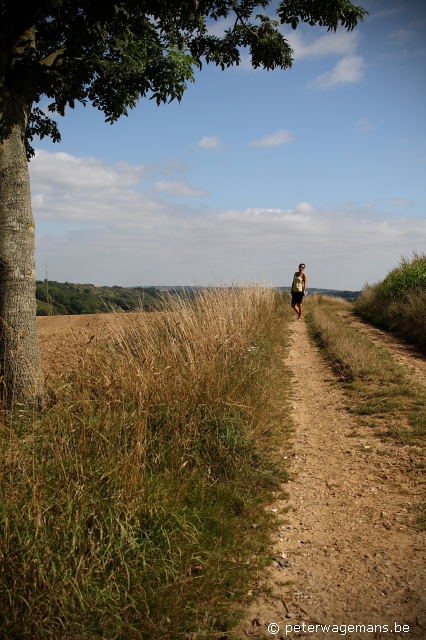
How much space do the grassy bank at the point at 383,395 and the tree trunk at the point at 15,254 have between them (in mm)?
3954

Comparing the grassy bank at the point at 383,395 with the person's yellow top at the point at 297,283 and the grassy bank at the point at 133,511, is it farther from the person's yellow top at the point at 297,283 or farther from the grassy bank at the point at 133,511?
the person's yellow top at the point at 297,283

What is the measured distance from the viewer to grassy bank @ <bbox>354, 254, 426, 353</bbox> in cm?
1234

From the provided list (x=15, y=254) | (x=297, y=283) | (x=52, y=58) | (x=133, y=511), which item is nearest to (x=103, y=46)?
(x=52, y=58)

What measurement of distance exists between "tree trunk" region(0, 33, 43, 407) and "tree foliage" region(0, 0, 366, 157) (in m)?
0.11

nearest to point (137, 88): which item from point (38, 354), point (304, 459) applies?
point (38, 354)

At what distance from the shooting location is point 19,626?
224 centimetres

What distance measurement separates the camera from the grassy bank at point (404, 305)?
486 inches

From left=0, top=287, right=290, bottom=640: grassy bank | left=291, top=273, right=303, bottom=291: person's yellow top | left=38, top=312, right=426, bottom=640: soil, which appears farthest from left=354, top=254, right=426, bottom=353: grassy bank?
left=0, top=287, right=290, bottom=640: grassy bank

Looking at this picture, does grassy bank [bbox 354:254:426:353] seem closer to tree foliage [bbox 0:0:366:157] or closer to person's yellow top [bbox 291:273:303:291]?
person's yellow top [bbox 291:273:303:291]

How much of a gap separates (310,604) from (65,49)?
5879 millimetres

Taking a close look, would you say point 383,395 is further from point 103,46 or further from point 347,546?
point 103,46

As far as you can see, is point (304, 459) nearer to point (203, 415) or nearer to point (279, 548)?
point (203, 415)

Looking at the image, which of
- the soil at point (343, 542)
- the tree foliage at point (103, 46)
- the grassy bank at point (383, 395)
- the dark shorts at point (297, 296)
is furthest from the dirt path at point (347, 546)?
the dark shorts at point (297, 296)

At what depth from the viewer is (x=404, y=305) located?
14.5m
